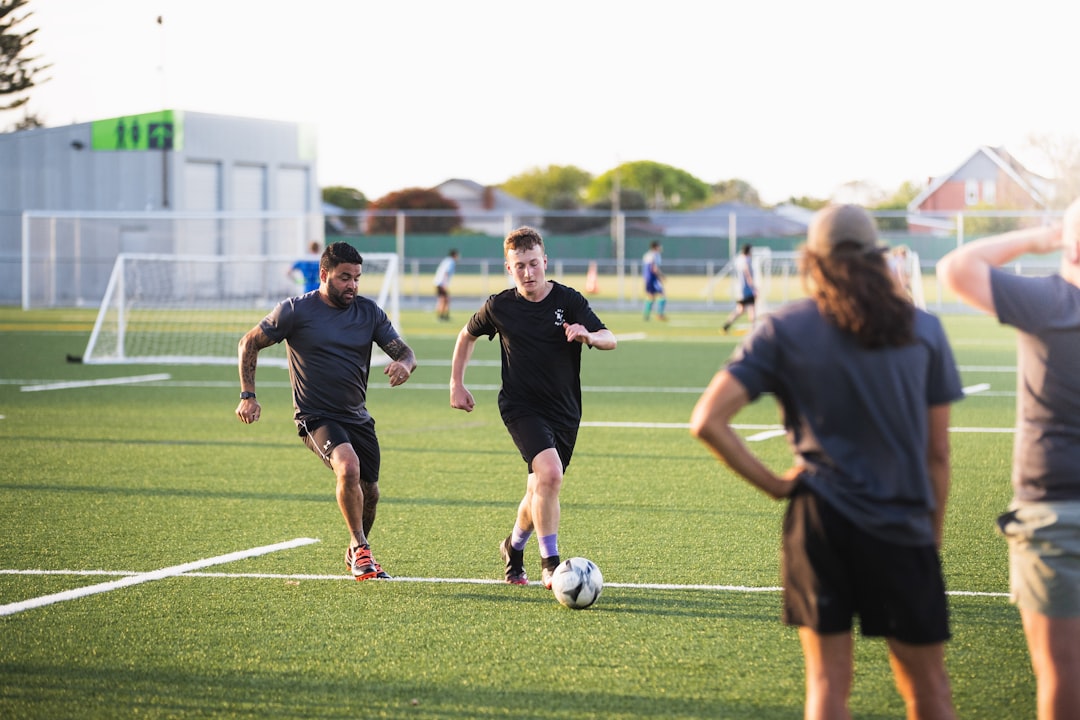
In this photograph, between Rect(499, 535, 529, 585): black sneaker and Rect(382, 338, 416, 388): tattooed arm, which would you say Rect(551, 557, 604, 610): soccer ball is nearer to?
Rect(499, 535, 529, 585): black sneaker

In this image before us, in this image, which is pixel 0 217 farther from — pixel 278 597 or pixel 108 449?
pixel 278 597

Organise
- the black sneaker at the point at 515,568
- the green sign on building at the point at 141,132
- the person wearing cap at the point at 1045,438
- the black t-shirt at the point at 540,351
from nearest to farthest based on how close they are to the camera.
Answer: the person wearing cap at the point at 1045,438
the black t-shirt at the point at 540,351
the black sneaker at the point at 515,568
the green sign on building at the point at 141,132

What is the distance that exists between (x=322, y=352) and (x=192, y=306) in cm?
2797

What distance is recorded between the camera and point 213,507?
29.9ft

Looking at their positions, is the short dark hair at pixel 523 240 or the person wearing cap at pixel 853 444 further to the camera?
the short dark hair at pixel 523 240

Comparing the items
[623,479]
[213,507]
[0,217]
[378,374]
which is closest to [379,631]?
[213,507]

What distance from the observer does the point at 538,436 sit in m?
6.61

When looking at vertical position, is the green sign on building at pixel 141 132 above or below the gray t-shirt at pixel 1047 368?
above

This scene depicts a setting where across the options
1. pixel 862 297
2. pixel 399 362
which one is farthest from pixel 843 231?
pixel 399 362

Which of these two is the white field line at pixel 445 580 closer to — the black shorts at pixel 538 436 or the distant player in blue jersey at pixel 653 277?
the black shorts at pixel 538 436

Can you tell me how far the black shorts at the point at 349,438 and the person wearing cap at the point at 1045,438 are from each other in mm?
3916

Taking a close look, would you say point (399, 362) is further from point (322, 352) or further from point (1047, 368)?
point (1047, 368)

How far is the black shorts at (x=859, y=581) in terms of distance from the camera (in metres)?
3.37

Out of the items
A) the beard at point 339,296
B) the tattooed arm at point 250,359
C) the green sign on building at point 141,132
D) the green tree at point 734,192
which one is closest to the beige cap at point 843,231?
the beard at point 339,296
